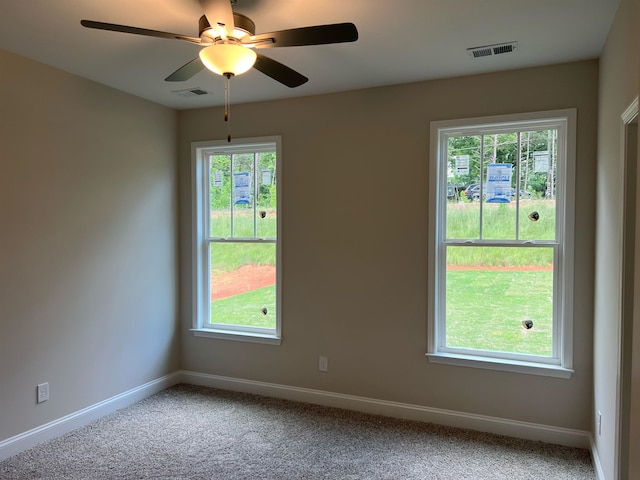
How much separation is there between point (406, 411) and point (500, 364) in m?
0.80

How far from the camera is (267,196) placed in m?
3.99

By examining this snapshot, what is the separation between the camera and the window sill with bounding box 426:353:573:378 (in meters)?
3.02

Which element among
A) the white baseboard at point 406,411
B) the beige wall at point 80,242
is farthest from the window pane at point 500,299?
the beige wall at point 80,242

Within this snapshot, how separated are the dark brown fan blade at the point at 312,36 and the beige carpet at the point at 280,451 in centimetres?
234

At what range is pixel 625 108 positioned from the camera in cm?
209

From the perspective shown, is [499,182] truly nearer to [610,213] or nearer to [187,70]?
[610,213]

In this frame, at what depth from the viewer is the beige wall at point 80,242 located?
9.43 ft

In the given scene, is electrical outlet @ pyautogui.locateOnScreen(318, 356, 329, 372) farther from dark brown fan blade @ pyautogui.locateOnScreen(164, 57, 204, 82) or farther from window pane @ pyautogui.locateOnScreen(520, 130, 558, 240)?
dark brown fan blade @ pyautogui.locateOnScreen(164, 57, 204, 82)

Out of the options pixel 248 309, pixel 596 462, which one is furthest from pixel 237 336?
pixel 596 462

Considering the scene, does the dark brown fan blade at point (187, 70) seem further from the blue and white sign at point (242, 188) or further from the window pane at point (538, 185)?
the window pane at point (538, 185)

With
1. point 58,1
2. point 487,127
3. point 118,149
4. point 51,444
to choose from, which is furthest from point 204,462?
point 487,127

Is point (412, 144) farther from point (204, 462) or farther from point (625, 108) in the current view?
point (204, 462)

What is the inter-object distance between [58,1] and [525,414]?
3712 mm

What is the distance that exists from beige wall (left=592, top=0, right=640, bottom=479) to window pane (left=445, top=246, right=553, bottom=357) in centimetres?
36
